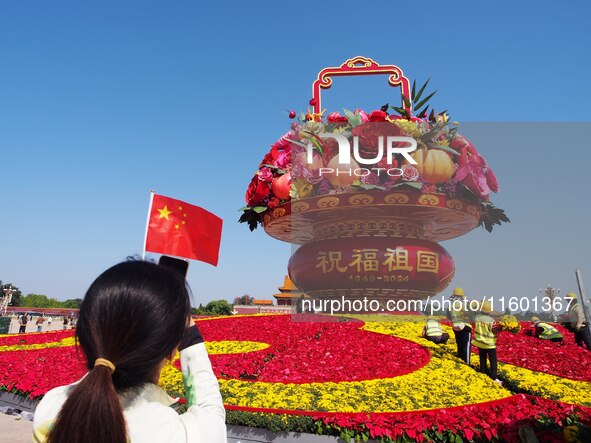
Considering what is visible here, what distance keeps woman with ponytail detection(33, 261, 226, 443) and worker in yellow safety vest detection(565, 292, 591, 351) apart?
31.4ft

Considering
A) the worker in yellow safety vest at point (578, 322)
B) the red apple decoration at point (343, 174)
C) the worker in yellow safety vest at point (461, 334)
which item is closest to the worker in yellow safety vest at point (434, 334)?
the worker in yellow safety vest at point (461, 334)

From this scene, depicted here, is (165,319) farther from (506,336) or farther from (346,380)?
(506,336)

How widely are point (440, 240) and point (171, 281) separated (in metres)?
11.8

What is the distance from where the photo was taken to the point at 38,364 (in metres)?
8.23

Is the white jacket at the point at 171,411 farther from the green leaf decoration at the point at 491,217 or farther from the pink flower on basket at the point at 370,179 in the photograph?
the green leaf decoration at the point at 491,217

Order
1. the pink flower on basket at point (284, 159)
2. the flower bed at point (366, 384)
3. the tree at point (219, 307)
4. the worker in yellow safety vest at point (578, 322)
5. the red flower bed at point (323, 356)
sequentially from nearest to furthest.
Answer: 1. the flower bed at point (366, 384)
2. the red flower bed at point (323, 356)
3. the worker in yellow safety vest at point (578, 322)
4. the pink flower on basket at point (284, 159)
5. the tree at point (219, 307)

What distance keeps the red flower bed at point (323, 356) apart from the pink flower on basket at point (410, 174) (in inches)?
139

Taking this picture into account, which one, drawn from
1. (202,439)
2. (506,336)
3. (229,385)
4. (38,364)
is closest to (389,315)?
(506,336)

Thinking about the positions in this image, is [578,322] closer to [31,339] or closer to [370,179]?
[370,179]

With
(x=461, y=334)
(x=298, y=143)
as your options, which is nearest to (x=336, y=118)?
(x=298, y=143)

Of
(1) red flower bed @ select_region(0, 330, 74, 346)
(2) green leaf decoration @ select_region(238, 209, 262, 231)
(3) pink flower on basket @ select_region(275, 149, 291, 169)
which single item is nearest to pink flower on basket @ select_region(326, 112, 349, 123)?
(3) pink flower on basket @ select_region(275, 149, 291, 169)

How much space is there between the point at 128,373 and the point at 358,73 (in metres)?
12.7

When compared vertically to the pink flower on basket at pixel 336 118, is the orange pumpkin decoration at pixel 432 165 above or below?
below

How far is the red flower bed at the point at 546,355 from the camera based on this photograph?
7109 mm
